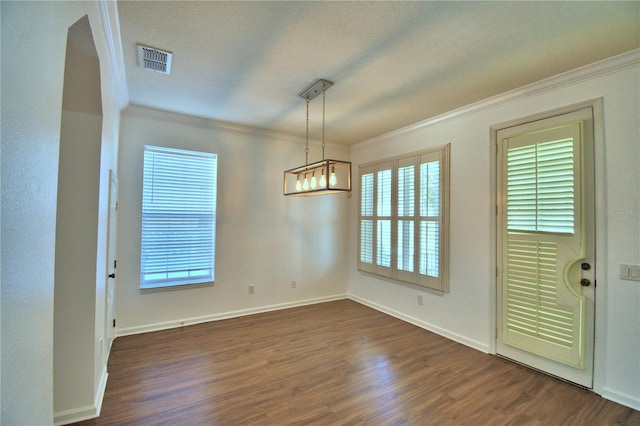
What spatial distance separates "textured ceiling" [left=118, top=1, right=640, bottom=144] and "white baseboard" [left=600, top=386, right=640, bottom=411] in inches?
111

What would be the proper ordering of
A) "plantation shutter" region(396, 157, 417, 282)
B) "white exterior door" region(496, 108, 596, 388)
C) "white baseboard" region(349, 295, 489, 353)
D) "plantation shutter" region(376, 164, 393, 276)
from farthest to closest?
"plantation shutter" region(376, 164, 393, 276), "plantation shutter" region(396, 157, 417, 282), "white baseboard" region(349, 295, 489, 353), "white exterior door" region(496, 108, 596, 388)

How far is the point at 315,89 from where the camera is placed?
9.82 feet

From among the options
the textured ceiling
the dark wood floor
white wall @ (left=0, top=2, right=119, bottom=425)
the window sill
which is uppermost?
the textured ceiling

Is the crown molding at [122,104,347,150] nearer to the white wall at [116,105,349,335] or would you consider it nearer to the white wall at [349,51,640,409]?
the white wall at [116,105,349,335]

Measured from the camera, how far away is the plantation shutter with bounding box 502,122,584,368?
2637 millimetres

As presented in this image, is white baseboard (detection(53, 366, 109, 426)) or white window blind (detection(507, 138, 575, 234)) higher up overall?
white window blind (detection(507, 138, 575, 234))

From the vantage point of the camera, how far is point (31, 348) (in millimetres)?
915

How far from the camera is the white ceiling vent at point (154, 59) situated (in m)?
2.39

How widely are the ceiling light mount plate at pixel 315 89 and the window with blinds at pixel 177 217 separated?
71.6 inches

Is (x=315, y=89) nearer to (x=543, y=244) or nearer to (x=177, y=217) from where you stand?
(x=177, y=217)

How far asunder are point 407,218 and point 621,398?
265 centimetres

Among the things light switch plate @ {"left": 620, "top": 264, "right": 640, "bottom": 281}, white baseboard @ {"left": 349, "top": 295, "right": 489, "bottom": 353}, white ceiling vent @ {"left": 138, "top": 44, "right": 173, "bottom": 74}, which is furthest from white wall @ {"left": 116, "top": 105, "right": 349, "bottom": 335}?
light switch plate @ {"left": 620, "top": 264, "right": 640, "bottom": 281}

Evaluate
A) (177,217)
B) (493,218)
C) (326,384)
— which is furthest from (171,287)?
(493,218)

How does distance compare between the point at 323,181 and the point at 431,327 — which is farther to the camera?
the point at 431,327
